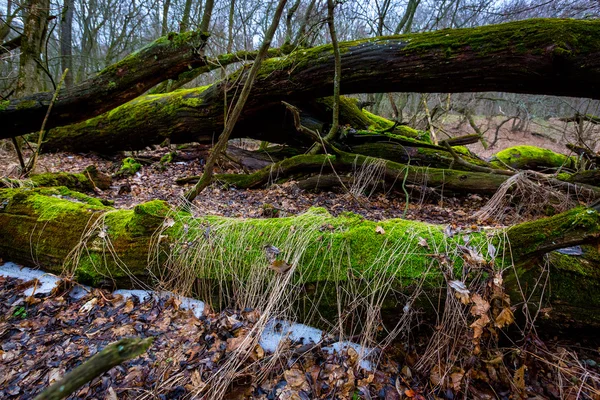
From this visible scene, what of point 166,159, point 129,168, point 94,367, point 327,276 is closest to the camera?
point 94,367

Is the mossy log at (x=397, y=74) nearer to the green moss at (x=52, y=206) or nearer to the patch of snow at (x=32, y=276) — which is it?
the green moss at (x=52, y=206)

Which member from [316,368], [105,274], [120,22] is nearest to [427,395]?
[316,368]

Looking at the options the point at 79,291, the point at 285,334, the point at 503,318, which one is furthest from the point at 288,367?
the point at 79,291

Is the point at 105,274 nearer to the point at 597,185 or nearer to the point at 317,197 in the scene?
the point at 317,197

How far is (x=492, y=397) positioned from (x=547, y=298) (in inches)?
26.2

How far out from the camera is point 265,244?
7.51ft

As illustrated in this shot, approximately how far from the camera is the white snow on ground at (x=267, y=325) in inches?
78.1

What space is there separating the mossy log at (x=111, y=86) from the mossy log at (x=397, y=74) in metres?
0.86

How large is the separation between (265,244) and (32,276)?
7.26 ft

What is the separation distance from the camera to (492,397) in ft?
5.44

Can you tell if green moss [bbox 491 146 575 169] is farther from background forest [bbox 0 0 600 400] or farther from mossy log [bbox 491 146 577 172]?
background forest [bbox 0 0 600 400]

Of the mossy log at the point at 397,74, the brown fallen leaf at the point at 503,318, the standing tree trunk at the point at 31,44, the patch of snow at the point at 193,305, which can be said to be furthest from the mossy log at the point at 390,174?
the standing tree trunk at the point at 31,44

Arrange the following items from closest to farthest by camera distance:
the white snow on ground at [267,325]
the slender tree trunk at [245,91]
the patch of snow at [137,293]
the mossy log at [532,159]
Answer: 1. the white snow on ground at [267,325]
2. the patch of snow at [137,293]
3. the slender tree trunk at [245,91]
4. the mossy log at [532,159]

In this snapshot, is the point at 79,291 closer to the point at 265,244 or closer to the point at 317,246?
the point at 265,244
